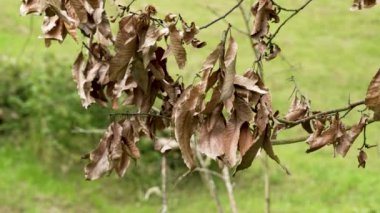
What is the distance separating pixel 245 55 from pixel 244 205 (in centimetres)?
271

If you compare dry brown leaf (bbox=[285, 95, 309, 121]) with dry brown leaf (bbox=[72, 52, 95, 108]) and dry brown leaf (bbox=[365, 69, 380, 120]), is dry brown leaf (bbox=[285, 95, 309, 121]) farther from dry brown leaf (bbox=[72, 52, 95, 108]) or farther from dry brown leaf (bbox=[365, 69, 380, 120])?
dry brown leaf (bbox=[365, 69, 380, 120])

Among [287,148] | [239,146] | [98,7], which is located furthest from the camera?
[287,148]

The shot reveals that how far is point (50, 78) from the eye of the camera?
5.32m

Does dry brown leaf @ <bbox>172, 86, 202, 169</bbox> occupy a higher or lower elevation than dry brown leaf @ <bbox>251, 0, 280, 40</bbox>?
lower

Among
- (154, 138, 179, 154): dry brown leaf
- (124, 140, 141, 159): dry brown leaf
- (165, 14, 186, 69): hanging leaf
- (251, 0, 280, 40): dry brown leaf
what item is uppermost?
(251, 0, 280, 40): dry brown leaf

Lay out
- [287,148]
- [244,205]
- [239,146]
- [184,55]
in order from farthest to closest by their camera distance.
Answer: [287,148] < [244,205] < [184,55] < [239,146]

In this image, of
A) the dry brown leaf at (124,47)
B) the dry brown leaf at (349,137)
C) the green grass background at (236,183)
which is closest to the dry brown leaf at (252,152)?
the dry brown leaf at (124,47)

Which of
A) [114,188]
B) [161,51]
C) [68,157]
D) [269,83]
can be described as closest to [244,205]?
[114,188]

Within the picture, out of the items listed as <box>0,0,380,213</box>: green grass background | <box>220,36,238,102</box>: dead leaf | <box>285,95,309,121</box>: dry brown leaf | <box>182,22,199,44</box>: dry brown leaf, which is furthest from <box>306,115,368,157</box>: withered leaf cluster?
<box>0,0,380,213</box>: green grass background

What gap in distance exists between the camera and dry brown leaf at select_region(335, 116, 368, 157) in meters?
1.33

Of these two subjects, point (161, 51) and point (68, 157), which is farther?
point (68, 157)

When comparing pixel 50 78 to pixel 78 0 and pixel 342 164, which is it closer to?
pixel 342 164

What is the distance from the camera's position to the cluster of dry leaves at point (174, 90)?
1.01m

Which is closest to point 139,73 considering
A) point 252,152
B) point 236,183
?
point 252,152
